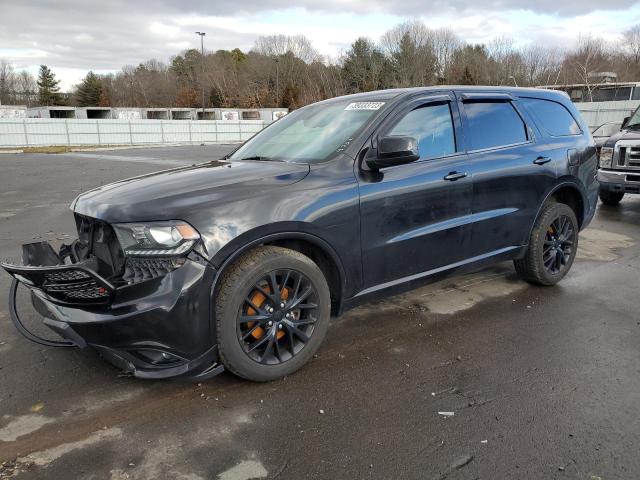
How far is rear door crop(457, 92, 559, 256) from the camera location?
4340mm

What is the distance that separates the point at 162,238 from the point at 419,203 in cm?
186

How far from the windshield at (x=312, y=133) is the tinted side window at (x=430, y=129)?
250 mm

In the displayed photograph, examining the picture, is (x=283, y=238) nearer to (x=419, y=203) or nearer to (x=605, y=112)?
(x=419, y=203)

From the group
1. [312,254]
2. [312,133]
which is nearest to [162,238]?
[312,254]

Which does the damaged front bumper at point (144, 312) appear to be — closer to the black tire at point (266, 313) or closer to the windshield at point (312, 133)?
the black tire at point (266, 313)

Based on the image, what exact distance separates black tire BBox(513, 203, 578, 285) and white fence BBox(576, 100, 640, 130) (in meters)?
29.3

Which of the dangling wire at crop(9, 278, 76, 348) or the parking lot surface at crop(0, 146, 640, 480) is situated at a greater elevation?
the dangling wire at crop(9, 278, 76, 348)

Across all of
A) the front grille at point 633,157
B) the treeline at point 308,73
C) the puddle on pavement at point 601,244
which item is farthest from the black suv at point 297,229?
the treeline at point 308,73

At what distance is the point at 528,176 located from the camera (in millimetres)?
4680

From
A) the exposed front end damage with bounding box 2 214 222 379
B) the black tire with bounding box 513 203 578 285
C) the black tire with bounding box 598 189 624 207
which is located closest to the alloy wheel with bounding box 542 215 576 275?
the black tire with bounding box 513 203 578 285

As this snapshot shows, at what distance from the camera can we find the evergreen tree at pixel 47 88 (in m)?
94.9

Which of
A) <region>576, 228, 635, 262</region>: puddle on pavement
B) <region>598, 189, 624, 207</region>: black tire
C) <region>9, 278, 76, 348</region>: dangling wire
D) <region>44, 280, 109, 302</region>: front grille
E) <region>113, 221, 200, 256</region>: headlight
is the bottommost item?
<region>576, 228, 635, 262</region>: puddle on pavement

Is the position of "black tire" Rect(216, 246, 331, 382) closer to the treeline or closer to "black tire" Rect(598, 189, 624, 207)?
"black tire" Rect(598, 189, 624, 207)

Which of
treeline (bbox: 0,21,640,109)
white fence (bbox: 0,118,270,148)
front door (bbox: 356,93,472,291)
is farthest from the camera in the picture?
treeline (bbox: 0,21,640,109)
